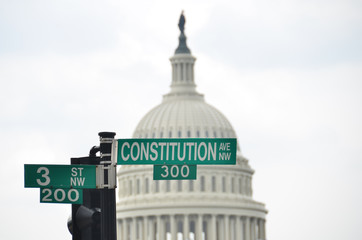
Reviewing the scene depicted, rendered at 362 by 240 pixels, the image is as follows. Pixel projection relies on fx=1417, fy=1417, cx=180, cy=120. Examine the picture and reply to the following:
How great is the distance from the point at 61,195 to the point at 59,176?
39 cm

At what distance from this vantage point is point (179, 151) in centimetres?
2869

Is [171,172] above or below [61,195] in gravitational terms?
above

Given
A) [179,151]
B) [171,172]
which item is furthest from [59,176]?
[179,151]

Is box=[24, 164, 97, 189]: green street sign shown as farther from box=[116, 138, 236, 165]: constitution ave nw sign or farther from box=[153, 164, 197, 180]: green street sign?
box=[153, 164, 197, 180]: green street sign

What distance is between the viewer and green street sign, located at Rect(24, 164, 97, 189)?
27.6 meters

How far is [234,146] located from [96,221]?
3.44 meters

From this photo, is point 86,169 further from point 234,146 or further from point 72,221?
point 234,146

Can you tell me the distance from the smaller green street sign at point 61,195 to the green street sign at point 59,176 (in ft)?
0.27

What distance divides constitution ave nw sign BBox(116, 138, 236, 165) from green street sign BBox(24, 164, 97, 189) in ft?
2.97

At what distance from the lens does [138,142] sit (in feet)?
92.4

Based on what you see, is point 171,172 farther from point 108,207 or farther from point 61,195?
point 61,195

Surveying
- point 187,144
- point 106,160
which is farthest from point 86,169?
point 187,144

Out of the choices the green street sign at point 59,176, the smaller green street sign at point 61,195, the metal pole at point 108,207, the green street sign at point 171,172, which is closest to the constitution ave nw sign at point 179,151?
the green street sign at point 171,172

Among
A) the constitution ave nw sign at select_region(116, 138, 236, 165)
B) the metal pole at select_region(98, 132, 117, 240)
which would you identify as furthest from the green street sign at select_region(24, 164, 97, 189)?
the constitution ave nw sign at select_region(116, 138, 236, 165)
